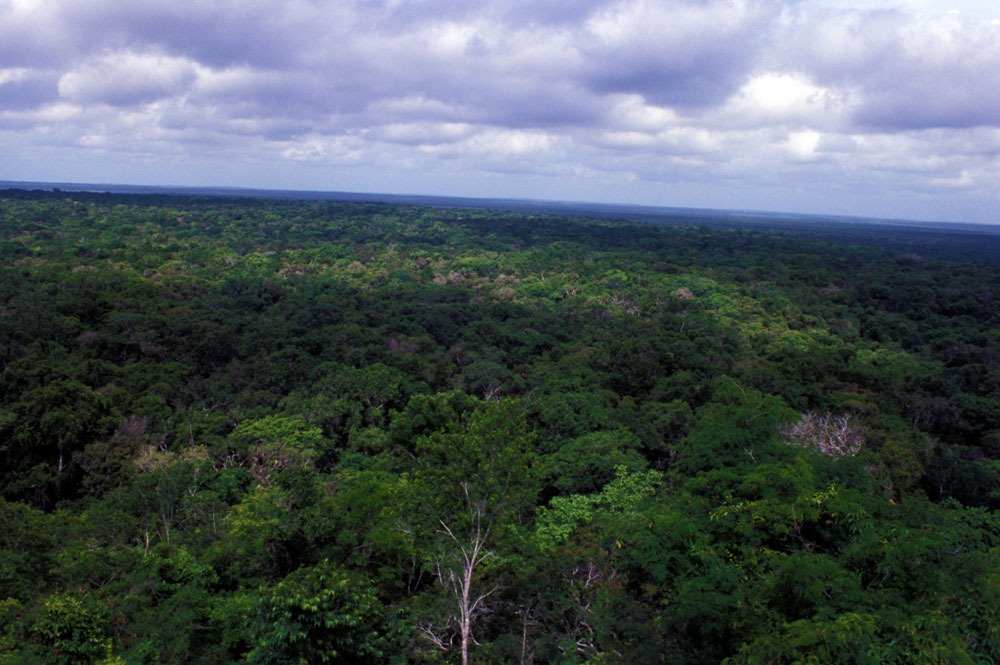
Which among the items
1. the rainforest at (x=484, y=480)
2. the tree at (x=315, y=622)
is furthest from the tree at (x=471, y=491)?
the tree at (x=315, y=622)

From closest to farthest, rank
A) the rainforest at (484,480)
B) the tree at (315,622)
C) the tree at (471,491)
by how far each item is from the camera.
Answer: the rainforest at (484,480) < the tree at (315,622) < the tree at (471,491)

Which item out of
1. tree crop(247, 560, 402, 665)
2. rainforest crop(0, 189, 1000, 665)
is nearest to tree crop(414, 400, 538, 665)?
rainforest crop(0, 189, 1000, 665)

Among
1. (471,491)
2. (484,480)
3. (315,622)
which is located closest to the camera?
(315,622)

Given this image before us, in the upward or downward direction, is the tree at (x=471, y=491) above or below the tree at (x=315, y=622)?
above

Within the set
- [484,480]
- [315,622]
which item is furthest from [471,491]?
[315,622]

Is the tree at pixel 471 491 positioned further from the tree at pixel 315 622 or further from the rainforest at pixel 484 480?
the tree at pixel 315 622

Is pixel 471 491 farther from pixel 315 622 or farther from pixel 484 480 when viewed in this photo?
pixel 315 622

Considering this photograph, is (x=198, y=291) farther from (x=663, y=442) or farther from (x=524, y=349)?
(x=663, y=442)

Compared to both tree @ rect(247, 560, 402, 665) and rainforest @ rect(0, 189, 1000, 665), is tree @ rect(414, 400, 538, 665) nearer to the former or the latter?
rainforest @ rect(0, 189, 1000, 665)

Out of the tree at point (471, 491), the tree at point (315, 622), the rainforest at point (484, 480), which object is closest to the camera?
the rainforest at point (484, 480)

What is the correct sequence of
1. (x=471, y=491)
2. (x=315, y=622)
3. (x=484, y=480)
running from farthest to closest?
(x=471, y=491), (x=484, y=480), (x=315, y=622)
